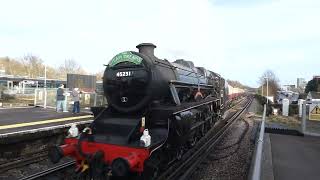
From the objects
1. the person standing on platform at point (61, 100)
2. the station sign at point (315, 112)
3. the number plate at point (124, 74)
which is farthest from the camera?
the person standing on platform at point (61, 100)

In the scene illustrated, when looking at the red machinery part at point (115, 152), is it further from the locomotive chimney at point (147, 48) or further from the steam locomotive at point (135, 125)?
the locomotive chimney at point (147, 48)

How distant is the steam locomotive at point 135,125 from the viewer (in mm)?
7105

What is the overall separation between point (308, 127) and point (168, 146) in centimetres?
1019

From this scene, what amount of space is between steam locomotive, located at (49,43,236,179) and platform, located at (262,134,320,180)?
96.7 inches

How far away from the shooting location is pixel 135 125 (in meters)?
7.75

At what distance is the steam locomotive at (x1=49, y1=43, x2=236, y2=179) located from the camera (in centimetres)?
711

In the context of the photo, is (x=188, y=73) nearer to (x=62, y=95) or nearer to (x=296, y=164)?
(x=296, y=164)

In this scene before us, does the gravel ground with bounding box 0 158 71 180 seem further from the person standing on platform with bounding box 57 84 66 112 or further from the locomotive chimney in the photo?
the person standing on platform with bounding box 57 84 66 112

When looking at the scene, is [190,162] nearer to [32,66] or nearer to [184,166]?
[184,166]

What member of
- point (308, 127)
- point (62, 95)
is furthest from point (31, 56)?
point (308, 127)

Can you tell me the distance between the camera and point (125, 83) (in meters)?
8.41

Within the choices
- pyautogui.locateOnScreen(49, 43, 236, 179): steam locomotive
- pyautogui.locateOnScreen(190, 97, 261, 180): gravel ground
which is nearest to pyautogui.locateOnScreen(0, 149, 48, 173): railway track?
pyautogui.locateOnScreen(49, 43, 236, 179): steam locomotive

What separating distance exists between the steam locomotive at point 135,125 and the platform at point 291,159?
2.45m

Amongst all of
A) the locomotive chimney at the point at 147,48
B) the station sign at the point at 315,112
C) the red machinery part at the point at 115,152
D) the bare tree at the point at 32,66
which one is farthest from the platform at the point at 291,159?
the bare tree at the point at 32,66
